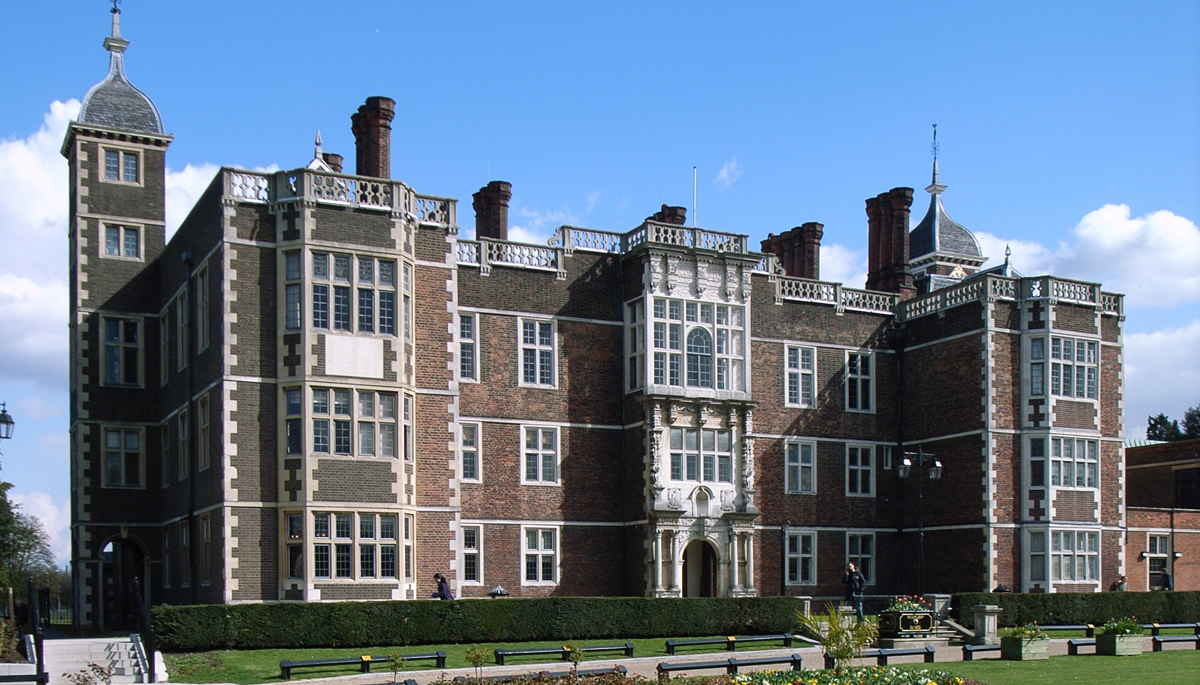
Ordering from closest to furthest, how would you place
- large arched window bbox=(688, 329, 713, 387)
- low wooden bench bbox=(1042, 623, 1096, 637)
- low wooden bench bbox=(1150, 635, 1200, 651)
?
1. low wooden bench bbox=(1150, 635, 1200, 651)
2. low wooden bench bbox=(1042, 623, 1096, 637)
3. large arched window bbox=(688, 329, 713, 387)

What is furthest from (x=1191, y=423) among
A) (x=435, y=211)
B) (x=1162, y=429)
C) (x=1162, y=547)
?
(x=435, y=211)

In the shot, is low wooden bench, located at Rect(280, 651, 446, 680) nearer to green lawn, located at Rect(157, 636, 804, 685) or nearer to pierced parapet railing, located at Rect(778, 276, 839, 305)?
green lawn, located at Rect(157, 636, 804, 685)

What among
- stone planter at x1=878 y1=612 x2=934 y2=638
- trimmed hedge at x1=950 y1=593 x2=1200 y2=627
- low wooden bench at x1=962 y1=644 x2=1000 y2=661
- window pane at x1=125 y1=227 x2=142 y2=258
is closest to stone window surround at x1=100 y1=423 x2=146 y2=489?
window pane at x1=125 y1=227 x2=142 y2=258

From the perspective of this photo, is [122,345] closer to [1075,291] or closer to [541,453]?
[541,453]

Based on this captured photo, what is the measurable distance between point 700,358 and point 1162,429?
62.0 meters

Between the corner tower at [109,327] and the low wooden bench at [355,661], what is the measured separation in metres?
15.0

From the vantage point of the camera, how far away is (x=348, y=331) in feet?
103

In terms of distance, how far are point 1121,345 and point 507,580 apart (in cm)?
2273

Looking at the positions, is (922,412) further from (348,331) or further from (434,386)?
(348,331)

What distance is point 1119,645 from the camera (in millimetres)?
29875

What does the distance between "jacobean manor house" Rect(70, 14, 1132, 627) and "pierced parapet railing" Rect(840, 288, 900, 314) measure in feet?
0.35

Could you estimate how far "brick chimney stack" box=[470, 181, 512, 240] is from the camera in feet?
129

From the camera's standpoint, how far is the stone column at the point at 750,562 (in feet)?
127

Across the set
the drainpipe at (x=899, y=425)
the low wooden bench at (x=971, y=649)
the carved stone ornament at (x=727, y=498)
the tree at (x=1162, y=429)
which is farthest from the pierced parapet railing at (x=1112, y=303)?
the tree at (x=1162, y=429)
